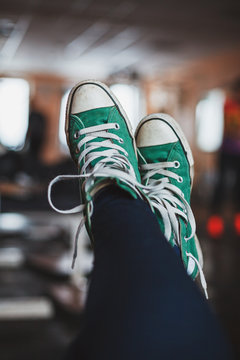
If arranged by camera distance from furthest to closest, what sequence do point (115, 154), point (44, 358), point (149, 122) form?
point (44, 358) < point (149, 122) < point (115, 154)

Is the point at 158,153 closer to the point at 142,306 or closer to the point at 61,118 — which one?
the point at 142,306

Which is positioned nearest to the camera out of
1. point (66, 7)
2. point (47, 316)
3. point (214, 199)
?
point (47, 316)

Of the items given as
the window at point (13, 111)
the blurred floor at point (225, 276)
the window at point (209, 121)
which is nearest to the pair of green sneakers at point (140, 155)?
the blurred floor at point (225, 276)

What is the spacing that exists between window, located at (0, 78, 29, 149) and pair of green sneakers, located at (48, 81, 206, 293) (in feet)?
26.6

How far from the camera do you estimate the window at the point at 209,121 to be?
7629 millimetres

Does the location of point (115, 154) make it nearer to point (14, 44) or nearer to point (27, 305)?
point (27, 305)

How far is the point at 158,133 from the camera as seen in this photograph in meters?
1.11

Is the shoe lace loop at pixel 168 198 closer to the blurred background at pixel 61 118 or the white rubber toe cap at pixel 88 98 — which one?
the white rubber toe cap at pixel 88 98

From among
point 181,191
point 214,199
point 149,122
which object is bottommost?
point 214,199

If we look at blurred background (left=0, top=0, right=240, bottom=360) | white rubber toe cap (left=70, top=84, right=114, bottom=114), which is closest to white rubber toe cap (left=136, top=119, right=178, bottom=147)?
white rubber toe cap (left=70, top=84, right=114, bottom=114)

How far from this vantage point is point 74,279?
298 centimetres

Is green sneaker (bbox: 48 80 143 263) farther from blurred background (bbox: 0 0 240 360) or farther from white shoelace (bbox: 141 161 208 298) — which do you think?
blurred background (bbox: 0 0 240 360)

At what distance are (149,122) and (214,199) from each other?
5.16 m

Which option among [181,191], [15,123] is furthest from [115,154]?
[15,123]
